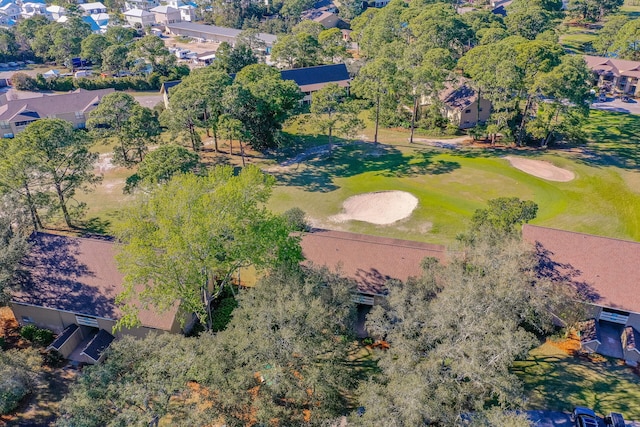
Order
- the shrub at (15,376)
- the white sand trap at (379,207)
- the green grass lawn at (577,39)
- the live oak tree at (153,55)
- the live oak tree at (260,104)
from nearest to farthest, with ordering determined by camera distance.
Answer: the shrub at (15,376) < the white sand trap at (379,207) < the live oak tree at (260,104) < the live oak tree at (153,55) < the green grass lawn at (577,39)

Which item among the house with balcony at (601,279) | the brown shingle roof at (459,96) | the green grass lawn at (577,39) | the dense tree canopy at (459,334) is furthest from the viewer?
the green grass lawn at (577,39)

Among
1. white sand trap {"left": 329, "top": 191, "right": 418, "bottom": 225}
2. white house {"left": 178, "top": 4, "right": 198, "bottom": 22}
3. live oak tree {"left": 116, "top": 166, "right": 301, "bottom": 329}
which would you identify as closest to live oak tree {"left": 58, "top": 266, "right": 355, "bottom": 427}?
live oak tree {"left": 116, "top": 166, "right": 301, "bottom": 329}

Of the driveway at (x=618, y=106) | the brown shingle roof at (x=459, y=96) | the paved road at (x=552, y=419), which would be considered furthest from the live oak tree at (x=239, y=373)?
the driveway at (x=618, y=106)

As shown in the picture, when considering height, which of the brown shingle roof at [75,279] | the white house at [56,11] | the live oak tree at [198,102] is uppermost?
the white house at [56,11]

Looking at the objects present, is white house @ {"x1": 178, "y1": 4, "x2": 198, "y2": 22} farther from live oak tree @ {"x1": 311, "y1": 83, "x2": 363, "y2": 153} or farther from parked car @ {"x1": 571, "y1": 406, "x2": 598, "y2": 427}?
parked car @ {"x1": 571, "y1": 406, "x2": 598, "y2": 427}

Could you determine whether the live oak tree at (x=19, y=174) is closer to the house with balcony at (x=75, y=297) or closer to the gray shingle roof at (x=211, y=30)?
the house with balcony at (x=75, y=297)

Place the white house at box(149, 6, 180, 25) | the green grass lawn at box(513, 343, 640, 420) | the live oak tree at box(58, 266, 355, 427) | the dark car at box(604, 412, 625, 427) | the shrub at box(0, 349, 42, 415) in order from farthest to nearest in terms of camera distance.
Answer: the white house at box(149, 6, 180, 25) < the green grass lawn at box(513, 343, 640, 420) < the dark car at box(604, 412, 625, 427) < the shrub at box(0, 349, 42, 415) < the live oak tree at box(58, 266, 355, 427)
